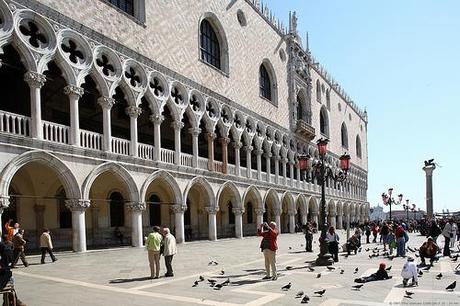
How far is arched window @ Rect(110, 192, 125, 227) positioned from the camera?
73.5 ft

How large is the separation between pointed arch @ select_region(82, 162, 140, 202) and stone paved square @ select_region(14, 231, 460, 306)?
2.98 meters

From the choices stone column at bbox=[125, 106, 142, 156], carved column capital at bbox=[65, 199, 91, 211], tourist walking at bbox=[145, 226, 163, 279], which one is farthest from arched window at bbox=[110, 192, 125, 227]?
tourist walking at bbox=[145, 226, 163, 279]

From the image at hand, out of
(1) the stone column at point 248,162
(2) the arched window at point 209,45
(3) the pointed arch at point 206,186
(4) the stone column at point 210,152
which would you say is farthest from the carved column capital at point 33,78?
(1) the stone column at point 248,162

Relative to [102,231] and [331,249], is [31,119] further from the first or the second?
[331,249]

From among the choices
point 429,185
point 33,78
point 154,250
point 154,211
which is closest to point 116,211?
point 154,211

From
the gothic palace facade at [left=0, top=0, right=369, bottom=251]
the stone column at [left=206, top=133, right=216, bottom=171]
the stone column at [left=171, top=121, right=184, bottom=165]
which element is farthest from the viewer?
the stone column at [left=206, top=133, right=216, bottom=171]

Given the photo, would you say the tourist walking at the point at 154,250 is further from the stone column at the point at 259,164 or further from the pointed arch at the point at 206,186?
the stone column at the point at 259,164

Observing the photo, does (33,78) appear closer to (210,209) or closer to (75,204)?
(75,204)

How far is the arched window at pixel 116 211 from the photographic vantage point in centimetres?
2239

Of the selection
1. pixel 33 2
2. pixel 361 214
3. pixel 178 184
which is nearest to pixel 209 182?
pixel 178 184

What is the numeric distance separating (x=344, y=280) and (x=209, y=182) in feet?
49.1

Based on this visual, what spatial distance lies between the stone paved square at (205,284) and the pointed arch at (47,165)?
8.57 feet

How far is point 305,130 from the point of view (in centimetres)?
3991

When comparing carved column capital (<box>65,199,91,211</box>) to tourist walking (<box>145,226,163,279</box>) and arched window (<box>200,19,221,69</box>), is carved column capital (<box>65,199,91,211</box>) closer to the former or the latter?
tourist walking (<box>145,226,163,279</box>)
